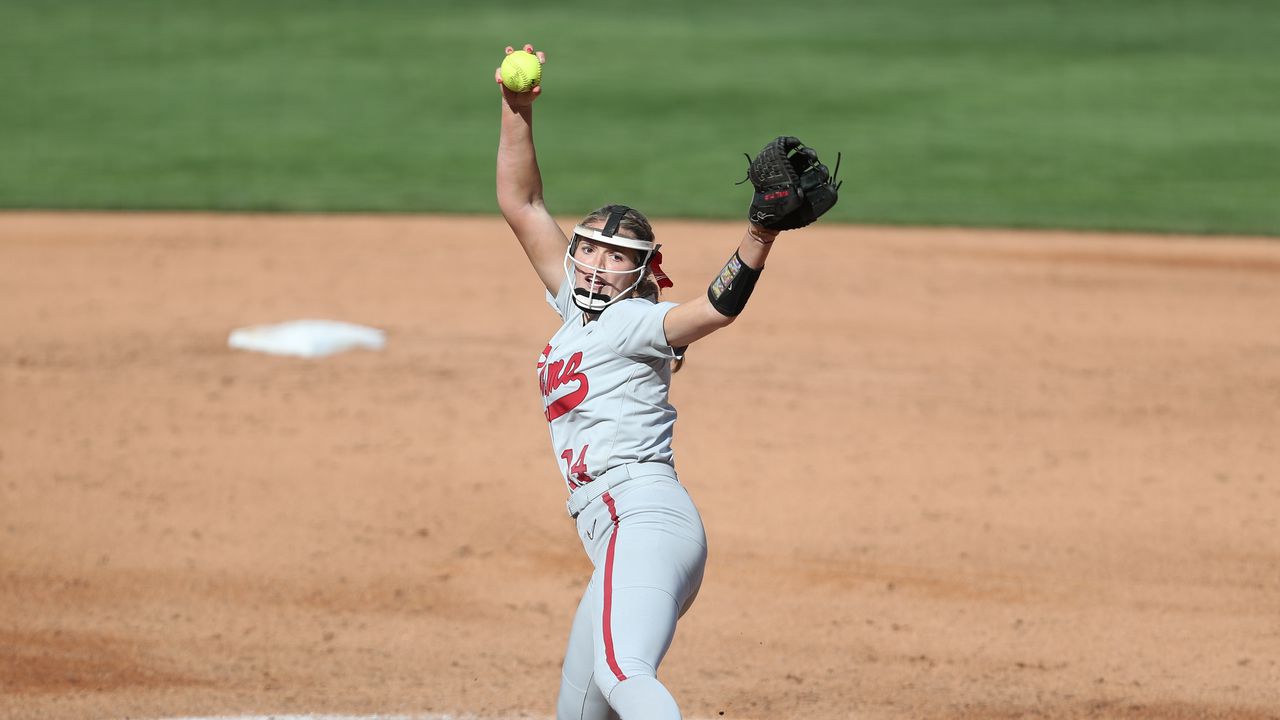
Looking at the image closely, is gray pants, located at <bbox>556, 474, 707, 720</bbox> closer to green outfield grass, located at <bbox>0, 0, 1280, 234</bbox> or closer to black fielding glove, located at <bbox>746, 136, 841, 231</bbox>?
black fielding glove, located at <bbox>746, 136, 841, 231</bbox>

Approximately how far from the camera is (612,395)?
3822 mm

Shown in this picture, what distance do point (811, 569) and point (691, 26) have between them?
18.7 metres

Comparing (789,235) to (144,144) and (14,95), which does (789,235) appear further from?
(14,95)

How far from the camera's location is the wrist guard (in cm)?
346

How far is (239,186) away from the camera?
1327cm

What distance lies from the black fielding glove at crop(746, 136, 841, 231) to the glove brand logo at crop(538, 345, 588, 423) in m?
0.69

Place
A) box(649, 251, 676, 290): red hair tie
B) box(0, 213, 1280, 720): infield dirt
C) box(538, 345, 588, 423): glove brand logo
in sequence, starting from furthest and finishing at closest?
1. box(0, 213, 1280, 720): infield dirt
2. box(649, 251, 676, 290): red hair tie
3. box(538, 345, 588, 423): glove brand logo

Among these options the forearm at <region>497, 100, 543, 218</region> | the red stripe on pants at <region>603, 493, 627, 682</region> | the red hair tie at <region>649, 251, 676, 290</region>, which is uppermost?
the forearm at <region>497, 100, 543, 218</region>


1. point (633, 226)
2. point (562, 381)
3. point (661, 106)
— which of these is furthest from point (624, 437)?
point (661, 106)

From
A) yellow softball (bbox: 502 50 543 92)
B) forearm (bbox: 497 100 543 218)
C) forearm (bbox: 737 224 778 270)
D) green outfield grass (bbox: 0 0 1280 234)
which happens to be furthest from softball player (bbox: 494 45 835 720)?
green outfield grass (bbox: 0 0 1280 234)

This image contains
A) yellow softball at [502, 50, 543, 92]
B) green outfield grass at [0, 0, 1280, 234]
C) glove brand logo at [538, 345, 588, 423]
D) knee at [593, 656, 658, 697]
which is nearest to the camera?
knee at [593, 656, 658, 697]

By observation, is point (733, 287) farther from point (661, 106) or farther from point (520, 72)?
point (661, 106)

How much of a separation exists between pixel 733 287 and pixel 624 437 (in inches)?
23.0

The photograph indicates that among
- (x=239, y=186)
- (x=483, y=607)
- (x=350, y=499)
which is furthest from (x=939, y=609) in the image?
(x=239, y=186)
